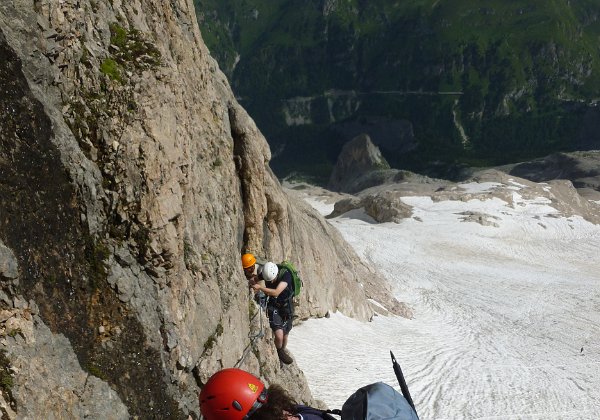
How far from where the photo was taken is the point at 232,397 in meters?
5.60

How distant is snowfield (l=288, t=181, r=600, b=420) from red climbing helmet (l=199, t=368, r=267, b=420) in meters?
13.1

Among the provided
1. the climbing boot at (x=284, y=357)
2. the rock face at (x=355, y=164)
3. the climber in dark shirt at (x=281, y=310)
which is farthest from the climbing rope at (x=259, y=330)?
the rock face at (x=355, y=164)

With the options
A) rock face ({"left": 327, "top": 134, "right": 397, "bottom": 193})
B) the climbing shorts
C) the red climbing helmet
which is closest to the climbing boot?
the climbing shorts

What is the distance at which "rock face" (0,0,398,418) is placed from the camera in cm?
686

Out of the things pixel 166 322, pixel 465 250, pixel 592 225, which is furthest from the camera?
pixel 592 225

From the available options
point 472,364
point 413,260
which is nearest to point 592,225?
point 413,260

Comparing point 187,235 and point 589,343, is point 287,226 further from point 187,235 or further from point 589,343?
point 589,343

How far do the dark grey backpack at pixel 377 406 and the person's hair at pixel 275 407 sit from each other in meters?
0.54

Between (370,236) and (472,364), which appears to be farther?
(370,236)

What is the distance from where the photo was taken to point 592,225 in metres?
65.1

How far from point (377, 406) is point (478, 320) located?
3135cm

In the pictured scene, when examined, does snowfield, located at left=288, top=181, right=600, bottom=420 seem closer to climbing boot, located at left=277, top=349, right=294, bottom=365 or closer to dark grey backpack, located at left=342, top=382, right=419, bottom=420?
climbing boot, located at left=277, top=349, right=294, bottom=365

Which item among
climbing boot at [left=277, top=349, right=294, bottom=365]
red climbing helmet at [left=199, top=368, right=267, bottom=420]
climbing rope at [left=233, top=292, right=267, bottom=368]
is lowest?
climbing boot at [left=277, top=349, right=294, bottom=365]

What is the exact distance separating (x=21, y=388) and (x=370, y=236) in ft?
164
